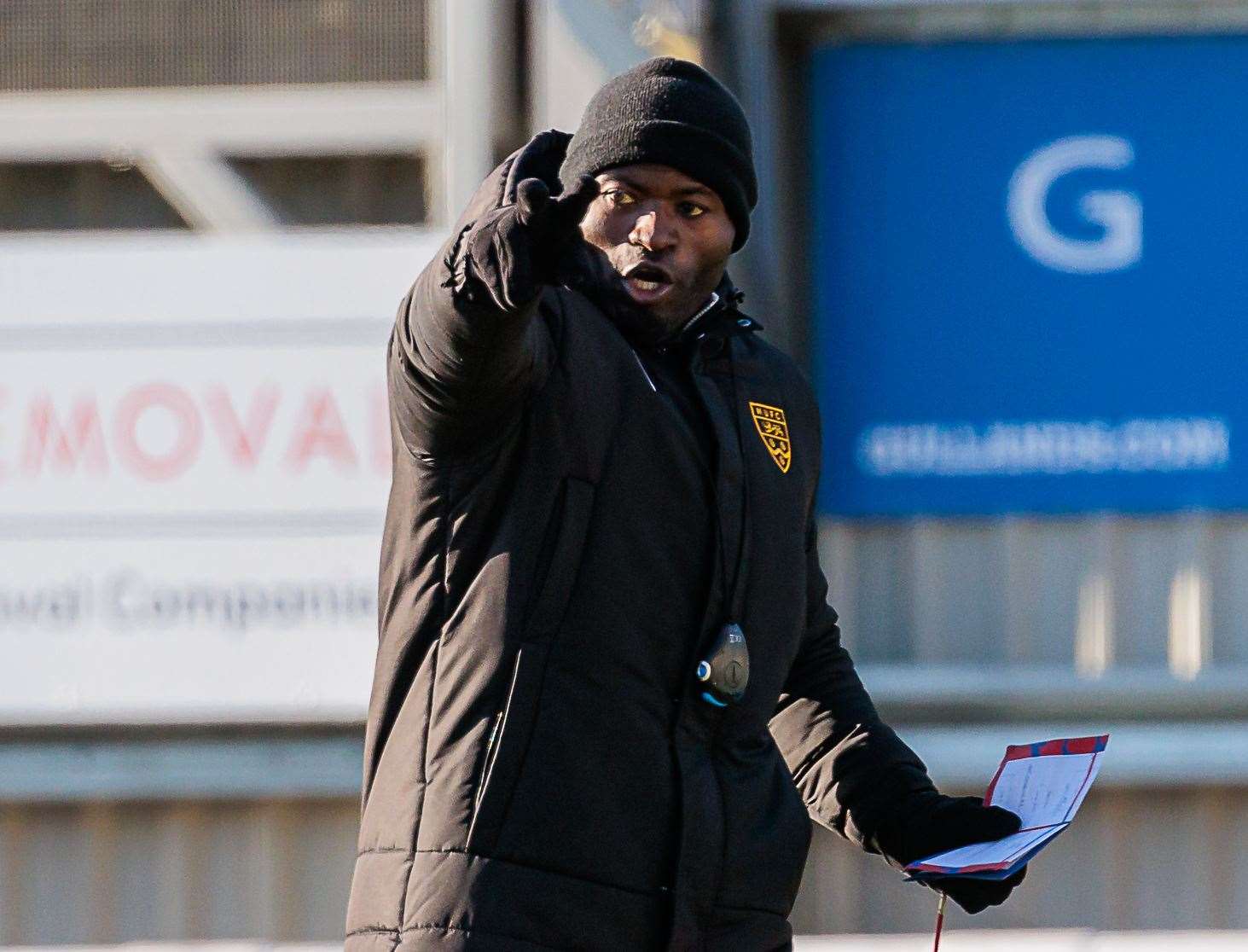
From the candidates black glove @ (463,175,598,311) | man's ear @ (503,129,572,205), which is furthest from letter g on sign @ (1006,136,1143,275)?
black glove @ (463,175,598,311)

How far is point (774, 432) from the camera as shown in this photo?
95.9 inches

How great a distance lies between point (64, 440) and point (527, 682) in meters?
3.84

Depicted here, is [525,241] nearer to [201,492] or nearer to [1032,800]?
[1032,800]

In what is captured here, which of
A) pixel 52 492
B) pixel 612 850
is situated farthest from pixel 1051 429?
pixel 612 850

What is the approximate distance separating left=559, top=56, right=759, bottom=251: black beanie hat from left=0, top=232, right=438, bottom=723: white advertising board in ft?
10.8

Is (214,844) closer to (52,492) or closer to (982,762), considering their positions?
(52,492)

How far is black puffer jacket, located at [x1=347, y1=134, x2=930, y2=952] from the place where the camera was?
6.66ft

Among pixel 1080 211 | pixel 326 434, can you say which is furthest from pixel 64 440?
pixel 1080 211

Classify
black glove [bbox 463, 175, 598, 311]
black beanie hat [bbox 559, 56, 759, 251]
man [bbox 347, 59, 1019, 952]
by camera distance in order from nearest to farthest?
black glove [bbox 463, 175, 598, 311], man [bbox 347, 59, 1019, 952], black beanie hat [bbox 559, 56, 759, 251]

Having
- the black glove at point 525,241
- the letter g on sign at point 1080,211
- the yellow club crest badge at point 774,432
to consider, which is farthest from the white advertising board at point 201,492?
the black glove at point 525,241

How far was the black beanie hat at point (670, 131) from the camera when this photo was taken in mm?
2236

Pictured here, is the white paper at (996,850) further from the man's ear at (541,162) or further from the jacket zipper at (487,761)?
the man's ear at (541,162)

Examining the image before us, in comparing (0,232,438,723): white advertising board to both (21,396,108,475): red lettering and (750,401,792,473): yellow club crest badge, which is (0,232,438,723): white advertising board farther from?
(750,401,792,473): yellow club crest badge

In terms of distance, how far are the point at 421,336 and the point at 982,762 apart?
12.5 ft
